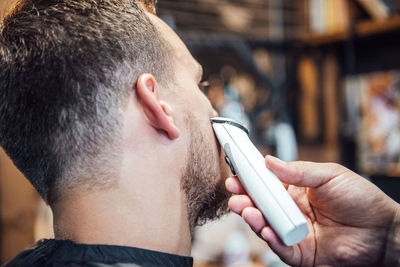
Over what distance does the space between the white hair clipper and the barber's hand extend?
1.9 inches

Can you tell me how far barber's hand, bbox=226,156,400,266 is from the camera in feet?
3.61

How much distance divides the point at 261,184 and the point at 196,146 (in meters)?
0.21

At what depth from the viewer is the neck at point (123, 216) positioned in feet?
3.22

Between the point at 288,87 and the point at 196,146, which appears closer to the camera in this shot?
the point at 196,146

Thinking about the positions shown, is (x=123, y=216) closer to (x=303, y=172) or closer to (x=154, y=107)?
(x=154, y=107)

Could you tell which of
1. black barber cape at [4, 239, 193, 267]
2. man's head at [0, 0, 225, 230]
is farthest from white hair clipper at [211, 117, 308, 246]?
black barber cape at [4, 239, 193, 267]

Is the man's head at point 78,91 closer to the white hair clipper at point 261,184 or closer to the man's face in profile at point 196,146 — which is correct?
the man's face in profile at point 196,146

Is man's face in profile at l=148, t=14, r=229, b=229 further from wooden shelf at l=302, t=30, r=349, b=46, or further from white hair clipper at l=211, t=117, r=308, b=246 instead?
wooden shelf at l=302, t=30, r=349, b=46

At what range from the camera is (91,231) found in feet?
3.21

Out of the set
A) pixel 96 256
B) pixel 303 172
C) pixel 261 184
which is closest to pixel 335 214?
pixel 303 172

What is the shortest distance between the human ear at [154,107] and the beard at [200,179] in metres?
0.08

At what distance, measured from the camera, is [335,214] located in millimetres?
1217

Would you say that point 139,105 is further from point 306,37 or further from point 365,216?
point 306,37

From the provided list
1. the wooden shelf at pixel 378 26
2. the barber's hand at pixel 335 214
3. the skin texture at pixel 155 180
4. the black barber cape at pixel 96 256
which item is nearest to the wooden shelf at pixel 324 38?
the wooden shelf at pixel 378 26
